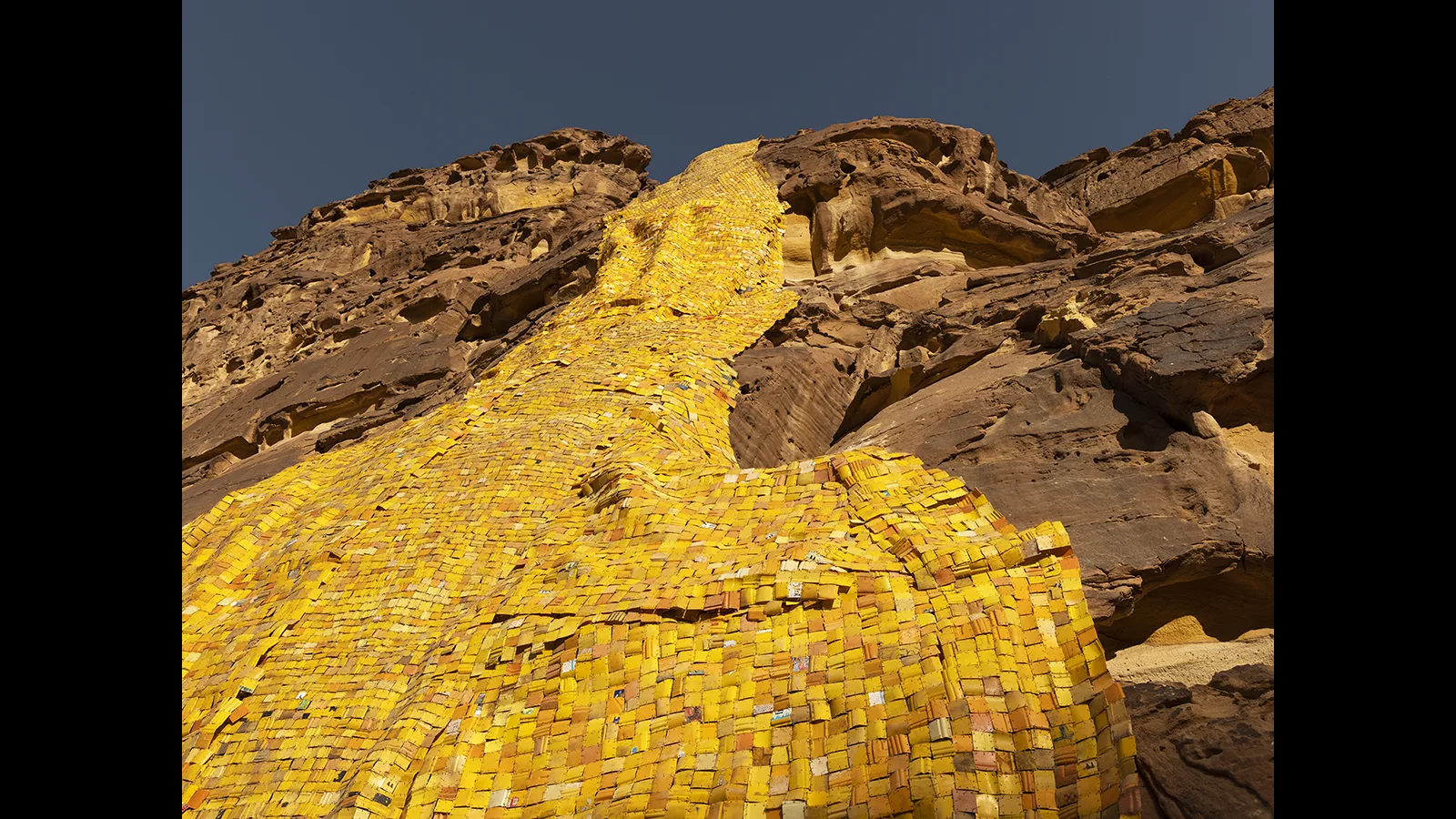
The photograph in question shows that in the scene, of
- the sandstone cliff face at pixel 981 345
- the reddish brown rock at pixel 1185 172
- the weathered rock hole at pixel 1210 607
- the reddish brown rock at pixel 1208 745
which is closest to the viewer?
the reddish brown rock at pixel 1208 745

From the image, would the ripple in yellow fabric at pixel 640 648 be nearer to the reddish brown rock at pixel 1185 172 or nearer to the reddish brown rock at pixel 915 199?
the reddish brown rock at pixel 915 199

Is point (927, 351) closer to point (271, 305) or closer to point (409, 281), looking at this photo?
point (409, 281)

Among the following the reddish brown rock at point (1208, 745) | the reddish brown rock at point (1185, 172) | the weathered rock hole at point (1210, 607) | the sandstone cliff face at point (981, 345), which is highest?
the reddish brown rock at point (1185, 172)

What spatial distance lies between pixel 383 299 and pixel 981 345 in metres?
17.4

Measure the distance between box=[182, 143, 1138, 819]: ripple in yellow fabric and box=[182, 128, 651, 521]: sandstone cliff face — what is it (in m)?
6.77

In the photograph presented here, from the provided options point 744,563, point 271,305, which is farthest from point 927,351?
point 271,305

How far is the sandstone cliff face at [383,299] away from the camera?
17.3 meters

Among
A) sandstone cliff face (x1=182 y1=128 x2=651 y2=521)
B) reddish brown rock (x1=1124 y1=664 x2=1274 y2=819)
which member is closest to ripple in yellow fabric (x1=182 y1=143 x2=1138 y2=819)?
reddish brown rock (x1=1124 y1=664 x2=1274 y2=819)

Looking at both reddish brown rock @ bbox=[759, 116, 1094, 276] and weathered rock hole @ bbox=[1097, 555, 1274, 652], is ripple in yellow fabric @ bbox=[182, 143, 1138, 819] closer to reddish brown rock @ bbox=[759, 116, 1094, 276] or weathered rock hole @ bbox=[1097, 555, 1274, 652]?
weathered rock hole @ bbox=[1097, 555, 1274, 652]

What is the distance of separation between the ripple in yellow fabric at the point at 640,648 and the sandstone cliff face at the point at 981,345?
3.01 ft

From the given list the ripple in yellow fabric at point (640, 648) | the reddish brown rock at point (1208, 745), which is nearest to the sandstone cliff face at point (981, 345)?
the reddish brown rock at point (1208, 745)

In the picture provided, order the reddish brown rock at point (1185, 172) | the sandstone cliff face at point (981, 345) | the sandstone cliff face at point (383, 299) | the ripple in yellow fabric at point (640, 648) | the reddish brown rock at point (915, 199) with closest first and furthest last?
the ripple in yellow fabric at point (640, 648), the sandstone cliff face at point (981, 345), the reddish brown rock at point (915, 199), the sandstone cliff face at point (383, 299), the reddish brown rock at point (1185, 172)

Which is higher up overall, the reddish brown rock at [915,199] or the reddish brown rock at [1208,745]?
the reddish brown rock at [915,199]

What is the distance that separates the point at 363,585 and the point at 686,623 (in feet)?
11.7
